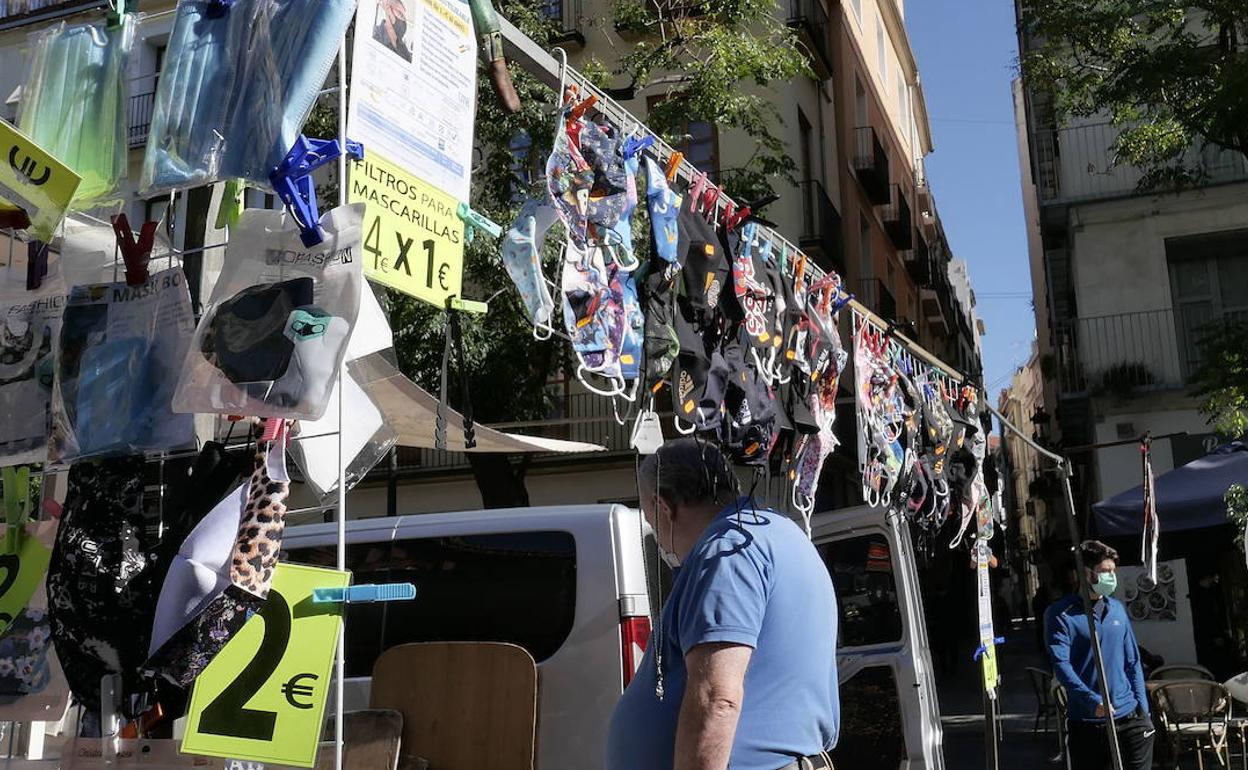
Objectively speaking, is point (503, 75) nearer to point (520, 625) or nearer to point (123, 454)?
point (123, 454)

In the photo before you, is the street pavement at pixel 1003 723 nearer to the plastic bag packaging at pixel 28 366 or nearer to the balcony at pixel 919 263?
the plastic bag packaging at pixel 28 366

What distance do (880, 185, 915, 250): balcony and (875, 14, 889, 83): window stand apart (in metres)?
2.95

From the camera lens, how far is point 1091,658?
6512 millimetres

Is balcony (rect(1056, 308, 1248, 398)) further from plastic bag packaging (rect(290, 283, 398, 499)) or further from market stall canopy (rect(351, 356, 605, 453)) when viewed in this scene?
plastic bag packaging (rect(290, 283, 398, 499))

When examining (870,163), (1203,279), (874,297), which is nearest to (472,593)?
(1203,279)

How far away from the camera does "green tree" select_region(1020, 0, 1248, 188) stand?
1077cm

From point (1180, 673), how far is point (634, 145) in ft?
29.7

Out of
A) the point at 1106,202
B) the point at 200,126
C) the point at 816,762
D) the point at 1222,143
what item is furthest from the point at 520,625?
the point at 1106,202

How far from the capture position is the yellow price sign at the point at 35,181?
2.98 metres

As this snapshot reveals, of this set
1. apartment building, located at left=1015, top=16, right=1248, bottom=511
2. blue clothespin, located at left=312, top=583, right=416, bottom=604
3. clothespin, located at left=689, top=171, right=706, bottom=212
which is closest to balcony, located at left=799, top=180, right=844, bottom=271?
apartment building, located at left=1015, top=16, right=1248, bottom=511

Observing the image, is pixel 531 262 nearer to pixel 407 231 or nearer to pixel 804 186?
pixel 407 231

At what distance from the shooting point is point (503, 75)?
3.71 meters

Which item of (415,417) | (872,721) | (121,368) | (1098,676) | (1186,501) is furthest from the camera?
(1186,501)

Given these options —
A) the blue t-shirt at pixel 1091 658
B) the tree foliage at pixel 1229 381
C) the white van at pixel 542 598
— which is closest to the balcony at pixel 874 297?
the tree foliage at pixel 1229 381
